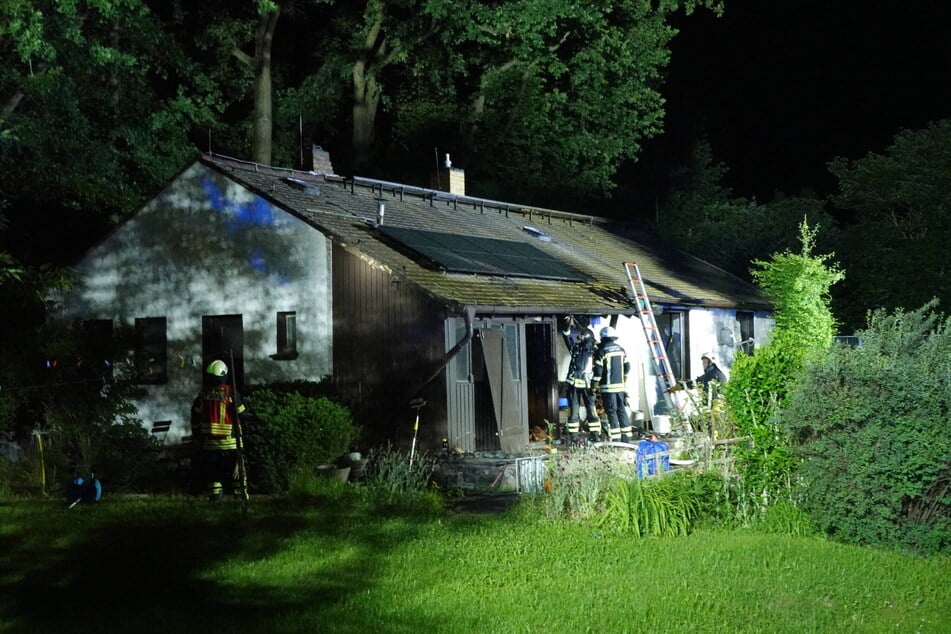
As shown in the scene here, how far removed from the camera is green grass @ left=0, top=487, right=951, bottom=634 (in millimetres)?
7828

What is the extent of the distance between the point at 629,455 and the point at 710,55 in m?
47.3

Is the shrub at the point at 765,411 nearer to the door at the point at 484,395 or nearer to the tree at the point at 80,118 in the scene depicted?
the door at the point at 484,395

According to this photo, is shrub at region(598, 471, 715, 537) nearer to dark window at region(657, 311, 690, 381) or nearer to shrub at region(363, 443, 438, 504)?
shrub at region(363, 443, 438, 504)

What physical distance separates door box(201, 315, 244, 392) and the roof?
222 centimetres

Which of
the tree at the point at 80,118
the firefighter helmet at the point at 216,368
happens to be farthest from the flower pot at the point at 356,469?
the tree at the point at 80,118

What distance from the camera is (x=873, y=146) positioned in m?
55.1

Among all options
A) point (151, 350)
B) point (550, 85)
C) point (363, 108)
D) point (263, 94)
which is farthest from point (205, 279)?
point (550, 85)

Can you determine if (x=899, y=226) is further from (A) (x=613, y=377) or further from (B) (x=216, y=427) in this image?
(B) (x=216, y=427)

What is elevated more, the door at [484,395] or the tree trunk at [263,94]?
the tree trunk at [263,94]

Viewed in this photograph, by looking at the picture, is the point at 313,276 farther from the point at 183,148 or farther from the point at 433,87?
the point at 433,87

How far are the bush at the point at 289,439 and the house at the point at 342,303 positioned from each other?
6.44 feet

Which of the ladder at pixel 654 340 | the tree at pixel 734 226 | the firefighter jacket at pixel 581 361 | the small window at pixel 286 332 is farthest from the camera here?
the tree at pixel 734 226

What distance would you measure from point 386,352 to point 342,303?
42.0 inches

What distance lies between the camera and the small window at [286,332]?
17641 millimetres
